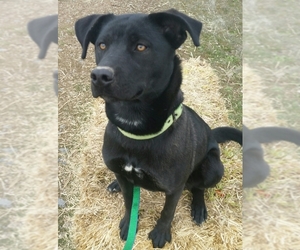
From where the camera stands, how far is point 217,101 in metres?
4.18

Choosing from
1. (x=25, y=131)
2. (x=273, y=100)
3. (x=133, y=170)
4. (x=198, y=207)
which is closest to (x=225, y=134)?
(x=198, y=207)

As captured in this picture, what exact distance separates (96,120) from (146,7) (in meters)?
2.39

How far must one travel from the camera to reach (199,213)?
302cm

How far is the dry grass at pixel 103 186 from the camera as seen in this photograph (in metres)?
2.91

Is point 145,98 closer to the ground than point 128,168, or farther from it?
farther from it

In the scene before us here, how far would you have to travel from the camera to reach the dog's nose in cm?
173

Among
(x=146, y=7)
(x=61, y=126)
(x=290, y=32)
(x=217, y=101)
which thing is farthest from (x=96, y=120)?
(x=290, y=32)

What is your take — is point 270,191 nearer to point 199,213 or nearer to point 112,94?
point 112,94

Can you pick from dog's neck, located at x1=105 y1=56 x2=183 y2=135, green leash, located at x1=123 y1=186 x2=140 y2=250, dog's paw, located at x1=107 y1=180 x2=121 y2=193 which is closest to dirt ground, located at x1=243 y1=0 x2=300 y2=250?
dog's neck, located at x1=105 y1=56 x2=183 y2=135

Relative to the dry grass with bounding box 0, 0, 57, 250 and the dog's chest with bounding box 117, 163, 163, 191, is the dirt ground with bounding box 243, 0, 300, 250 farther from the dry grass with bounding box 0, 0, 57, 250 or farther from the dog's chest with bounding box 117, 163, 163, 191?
the dry grass with bounding box 0, 0, 57, 250

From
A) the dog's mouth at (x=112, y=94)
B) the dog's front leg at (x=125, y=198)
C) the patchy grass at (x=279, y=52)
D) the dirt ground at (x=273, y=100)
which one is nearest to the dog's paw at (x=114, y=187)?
the dog's front leg at (x=125, y=198)

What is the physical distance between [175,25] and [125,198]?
1.39 metres

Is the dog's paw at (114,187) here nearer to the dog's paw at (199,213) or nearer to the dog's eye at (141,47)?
the dog's paw at (199,213)

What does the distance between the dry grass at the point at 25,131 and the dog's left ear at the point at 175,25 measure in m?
0.85
